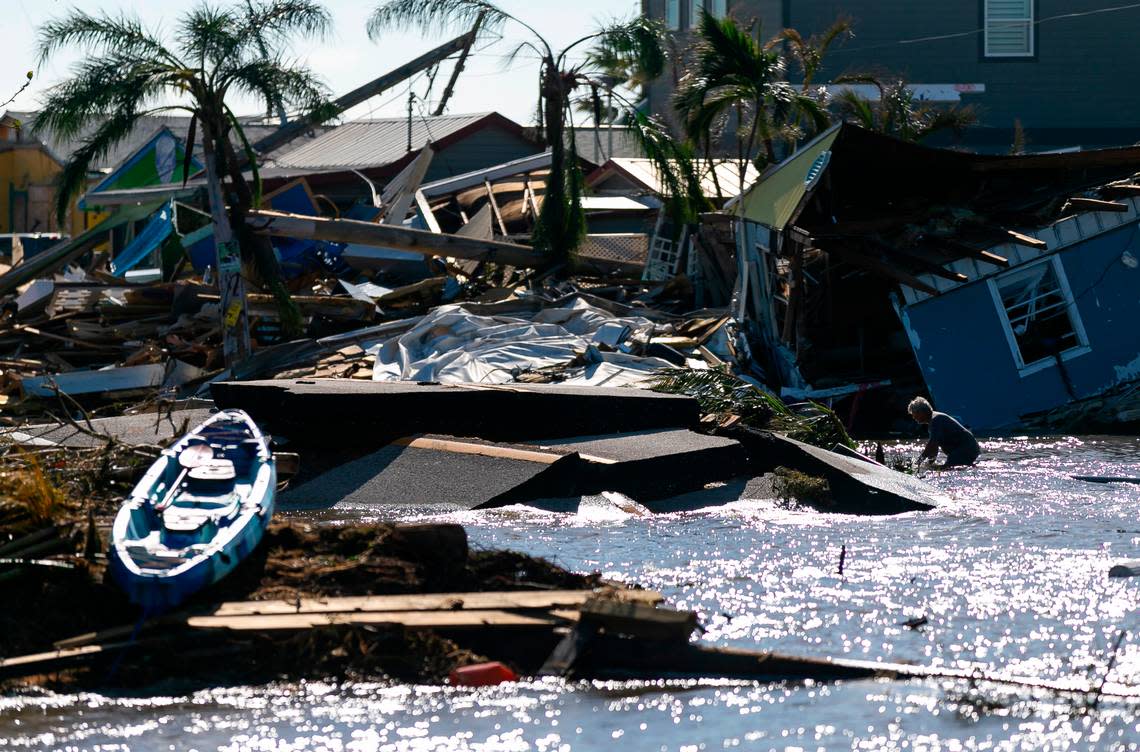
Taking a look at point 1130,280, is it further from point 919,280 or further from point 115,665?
point 115,665

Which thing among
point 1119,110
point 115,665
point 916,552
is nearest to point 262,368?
point 916,552

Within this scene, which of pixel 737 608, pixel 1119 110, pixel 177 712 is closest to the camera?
pixel 177 712

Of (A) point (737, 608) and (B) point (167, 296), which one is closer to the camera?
(A) point (737, 608)

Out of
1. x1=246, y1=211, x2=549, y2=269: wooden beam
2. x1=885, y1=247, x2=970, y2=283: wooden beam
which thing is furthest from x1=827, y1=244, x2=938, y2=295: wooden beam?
x1=246, y1=211, x2=549, y2=269: wooden beam

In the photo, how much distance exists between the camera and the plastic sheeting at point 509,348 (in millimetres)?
16875

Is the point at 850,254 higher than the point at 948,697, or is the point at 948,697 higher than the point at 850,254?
the point at 850,254

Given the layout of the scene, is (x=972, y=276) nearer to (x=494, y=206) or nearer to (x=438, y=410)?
(x=438, y=410)

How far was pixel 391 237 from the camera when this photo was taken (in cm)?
2078

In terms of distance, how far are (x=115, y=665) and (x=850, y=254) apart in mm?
11492

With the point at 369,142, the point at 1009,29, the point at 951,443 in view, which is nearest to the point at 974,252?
the point at 951,443

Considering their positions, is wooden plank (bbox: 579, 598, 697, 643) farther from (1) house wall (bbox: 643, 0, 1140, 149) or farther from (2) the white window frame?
(1) house wall (bbox: 643, 0, 1140, 149)

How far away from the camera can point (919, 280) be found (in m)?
16.6

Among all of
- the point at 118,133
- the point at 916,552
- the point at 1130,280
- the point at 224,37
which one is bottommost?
the point at 916,552

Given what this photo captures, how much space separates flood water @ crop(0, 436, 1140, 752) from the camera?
641 centimetres
